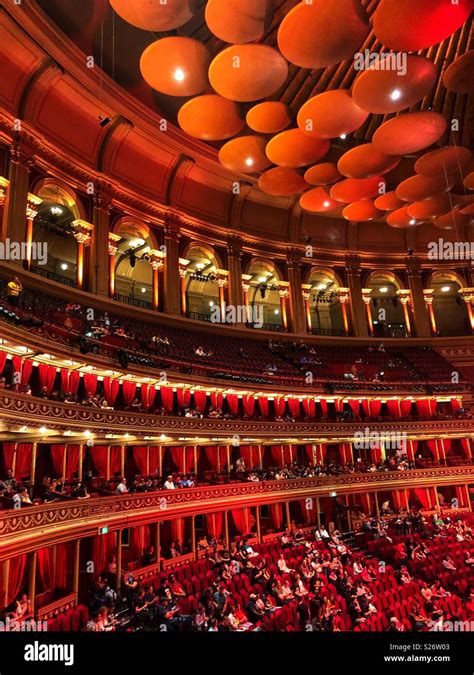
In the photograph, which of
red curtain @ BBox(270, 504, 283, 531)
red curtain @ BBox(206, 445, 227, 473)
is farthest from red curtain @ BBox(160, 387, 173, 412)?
red curtain @ BBox(270, 504, 283, 531)

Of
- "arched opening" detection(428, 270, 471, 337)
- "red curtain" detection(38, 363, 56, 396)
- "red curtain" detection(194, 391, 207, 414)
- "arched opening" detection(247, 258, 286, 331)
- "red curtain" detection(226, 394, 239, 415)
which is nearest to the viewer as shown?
"red curtain" detection(38, 363, 56, 396)

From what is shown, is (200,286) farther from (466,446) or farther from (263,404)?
(466,446)

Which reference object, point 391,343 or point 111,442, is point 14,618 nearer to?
point 111,442

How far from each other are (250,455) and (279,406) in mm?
2279

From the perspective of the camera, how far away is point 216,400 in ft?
55.5

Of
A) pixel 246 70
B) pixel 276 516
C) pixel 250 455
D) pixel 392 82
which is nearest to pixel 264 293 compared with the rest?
pixel 250 455

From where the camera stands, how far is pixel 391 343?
2338cm

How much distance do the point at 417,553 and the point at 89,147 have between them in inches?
627

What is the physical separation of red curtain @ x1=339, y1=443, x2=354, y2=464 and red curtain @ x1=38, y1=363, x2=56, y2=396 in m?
12.7

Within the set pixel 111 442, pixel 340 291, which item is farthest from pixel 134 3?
pixel 340 291

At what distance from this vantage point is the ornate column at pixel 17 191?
13.2 m

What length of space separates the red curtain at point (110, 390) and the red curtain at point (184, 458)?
9.74 ft

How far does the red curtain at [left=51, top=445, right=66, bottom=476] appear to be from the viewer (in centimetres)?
1170

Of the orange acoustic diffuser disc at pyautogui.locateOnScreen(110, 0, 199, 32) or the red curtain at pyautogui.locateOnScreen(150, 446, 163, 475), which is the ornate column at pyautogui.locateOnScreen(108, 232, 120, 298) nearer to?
the red curtain at pyautogui.locateOnScreen(150, 446, 163, 475)
